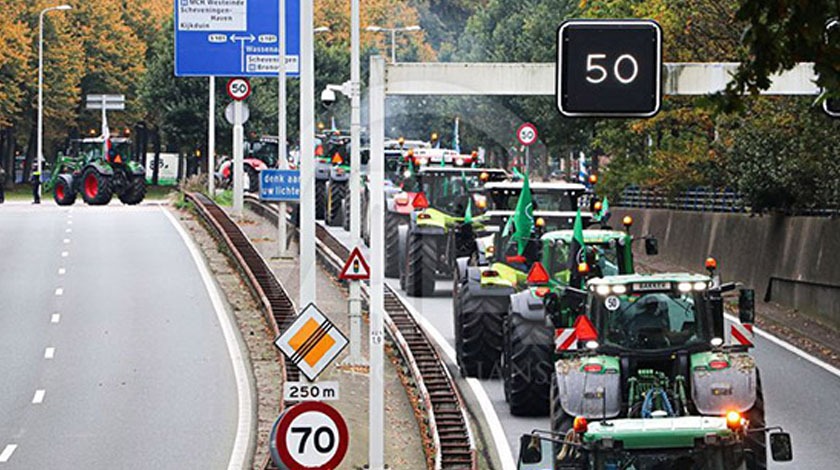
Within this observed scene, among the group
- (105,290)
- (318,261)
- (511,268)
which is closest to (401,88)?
(511,268)

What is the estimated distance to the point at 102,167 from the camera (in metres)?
61.3

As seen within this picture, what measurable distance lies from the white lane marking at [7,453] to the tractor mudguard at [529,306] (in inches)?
241

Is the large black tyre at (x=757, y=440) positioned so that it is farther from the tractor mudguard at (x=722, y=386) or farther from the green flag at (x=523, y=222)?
the green flag at (x=523, y=222)

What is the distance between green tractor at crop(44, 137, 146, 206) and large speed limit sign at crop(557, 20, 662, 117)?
46158 mm

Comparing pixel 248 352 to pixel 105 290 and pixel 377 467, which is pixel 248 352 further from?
pixel 377 467

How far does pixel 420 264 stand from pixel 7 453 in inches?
479

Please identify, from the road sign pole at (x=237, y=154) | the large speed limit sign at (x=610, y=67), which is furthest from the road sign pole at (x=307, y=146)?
the road sign pole at (x=237, y=154)

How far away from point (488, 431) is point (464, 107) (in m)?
42.5

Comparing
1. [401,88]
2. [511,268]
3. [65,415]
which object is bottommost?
[65,415]

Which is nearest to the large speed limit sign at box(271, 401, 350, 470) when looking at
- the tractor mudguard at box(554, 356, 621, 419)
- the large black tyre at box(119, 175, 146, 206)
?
the tractor mudguard at box(554, 356, 621, 419)

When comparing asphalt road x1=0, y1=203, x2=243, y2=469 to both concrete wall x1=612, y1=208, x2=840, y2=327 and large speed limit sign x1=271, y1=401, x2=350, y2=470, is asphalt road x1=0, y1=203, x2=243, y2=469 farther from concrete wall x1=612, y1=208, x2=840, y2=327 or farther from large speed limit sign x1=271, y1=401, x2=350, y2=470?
concrete wall x1=612, y1=208, x2=840, y2=327

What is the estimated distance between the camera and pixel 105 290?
3550 cm

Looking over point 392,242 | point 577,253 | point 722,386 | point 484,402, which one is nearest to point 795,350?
point 484,402

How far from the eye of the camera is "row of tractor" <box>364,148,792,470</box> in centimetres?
1248
